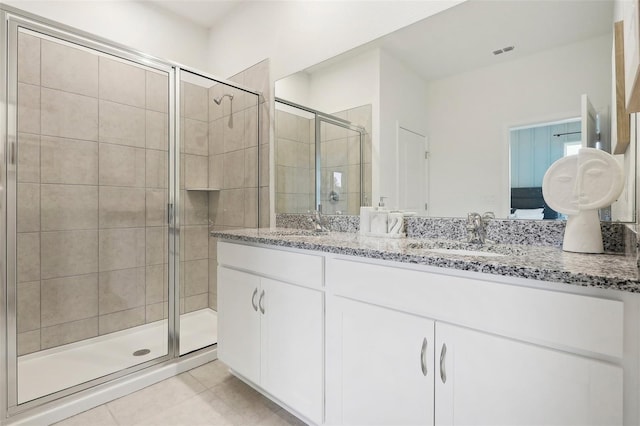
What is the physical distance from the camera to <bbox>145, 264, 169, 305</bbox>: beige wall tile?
7.02 ft

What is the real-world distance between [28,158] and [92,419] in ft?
4.42

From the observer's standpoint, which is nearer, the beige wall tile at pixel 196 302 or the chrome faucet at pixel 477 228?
the chrome faucet at pixel 477 228

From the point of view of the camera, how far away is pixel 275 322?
58.8 inches

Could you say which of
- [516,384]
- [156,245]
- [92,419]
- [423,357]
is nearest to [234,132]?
[156,245]

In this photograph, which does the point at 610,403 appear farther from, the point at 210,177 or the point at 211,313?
the point at 210,177

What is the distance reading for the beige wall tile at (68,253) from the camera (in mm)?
1888

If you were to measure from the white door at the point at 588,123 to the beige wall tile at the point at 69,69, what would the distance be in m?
2.44

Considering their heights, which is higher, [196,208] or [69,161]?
[69,161]

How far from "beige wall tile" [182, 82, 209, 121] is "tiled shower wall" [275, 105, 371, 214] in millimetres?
539

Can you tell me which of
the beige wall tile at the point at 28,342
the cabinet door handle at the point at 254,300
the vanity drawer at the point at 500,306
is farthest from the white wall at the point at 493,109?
the beige wall tile at the point at 28,342

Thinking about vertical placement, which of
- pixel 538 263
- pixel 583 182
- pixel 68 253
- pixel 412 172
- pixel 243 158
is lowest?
pixel 68 253

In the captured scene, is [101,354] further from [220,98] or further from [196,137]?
[220,98]

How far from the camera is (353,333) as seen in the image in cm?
119

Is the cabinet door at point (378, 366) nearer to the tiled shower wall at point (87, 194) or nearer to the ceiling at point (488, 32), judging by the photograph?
the ceiling at point (488, 32)
